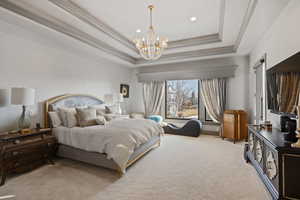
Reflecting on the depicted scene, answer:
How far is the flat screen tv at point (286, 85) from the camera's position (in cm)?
187

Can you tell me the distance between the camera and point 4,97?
263 cm

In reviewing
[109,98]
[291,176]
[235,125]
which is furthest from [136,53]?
[291,176]

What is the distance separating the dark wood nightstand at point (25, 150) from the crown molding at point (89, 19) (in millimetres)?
2285

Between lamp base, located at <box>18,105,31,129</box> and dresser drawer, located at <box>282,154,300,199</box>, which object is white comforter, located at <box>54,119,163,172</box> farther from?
dresser drawer, located at <box>282,154,300,199</box>

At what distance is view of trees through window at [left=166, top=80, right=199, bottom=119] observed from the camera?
547cm

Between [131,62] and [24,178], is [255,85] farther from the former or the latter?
[24,178]

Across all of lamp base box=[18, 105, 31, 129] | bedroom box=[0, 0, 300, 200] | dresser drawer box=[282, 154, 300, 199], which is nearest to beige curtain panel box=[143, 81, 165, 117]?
bedroom box=[0, 0, 300, 200]

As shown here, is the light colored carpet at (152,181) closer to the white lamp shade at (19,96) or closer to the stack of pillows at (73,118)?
the stack of pillows at (73,118)

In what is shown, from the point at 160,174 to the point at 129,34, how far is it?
3435 millimetres

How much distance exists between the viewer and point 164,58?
5207 millimetres

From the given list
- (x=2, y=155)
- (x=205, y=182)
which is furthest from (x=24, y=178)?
(x=205, y=182)

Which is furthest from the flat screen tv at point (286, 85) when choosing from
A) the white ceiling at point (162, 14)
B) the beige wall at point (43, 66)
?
the beige wall at point (43, 66)

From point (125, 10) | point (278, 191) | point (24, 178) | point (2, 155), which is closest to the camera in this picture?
point (278, 191)

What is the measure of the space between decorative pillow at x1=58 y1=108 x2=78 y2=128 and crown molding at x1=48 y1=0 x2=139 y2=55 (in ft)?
6.45
